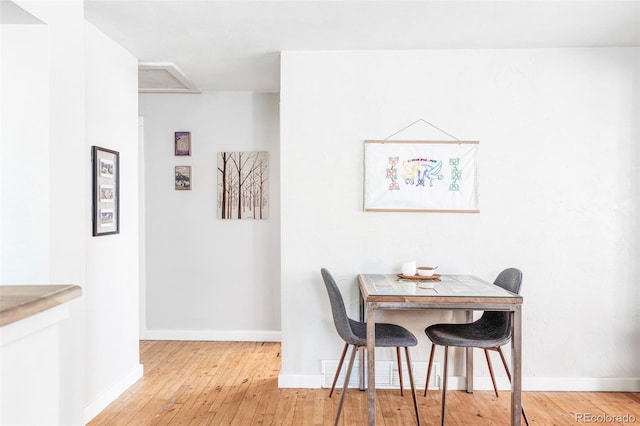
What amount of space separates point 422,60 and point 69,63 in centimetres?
225

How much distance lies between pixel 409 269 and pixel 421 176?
0.69m

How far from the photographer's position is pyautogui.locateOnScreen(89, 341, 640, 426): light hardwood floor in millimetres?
2781

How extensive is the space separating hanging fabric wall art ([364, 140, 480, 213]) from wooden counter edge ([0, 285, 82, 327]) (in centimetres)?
228

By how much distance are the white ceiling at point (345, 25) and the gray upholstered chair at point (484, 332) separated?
155cm

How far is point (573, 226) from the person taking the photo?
3.28 metres

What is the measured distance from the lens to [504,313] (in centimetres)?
290

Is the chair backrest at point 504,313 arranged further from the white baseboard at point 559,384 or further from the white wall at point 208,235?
the white wall at point 208,235

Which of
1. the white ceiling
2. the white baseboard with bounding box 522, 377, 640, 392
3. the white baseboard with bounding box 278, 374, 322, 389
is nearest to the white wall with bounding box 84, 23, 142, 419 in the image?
the white ceiling

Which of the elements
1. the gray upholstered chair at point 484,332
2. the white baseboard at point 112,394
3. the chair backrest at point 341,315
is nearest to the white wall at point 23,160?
the white baseboard at point 112,394

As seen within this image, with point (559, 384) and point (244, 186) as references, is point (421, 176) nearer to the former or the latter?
point (559, 384)

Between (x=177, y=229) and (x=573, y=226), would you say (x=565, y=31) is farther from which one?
(x=177, y=229)

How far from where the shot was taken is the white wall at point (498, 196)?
3262 millimetres

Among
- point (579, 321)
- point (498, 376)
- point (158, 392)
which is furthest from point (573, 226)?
point (158, 392)

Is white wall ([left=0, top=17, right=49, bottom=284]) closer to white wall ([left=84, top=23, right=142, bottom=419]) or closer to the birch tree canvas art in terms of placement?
white wall ([left=84, top=23, right=142, bottom=419])
